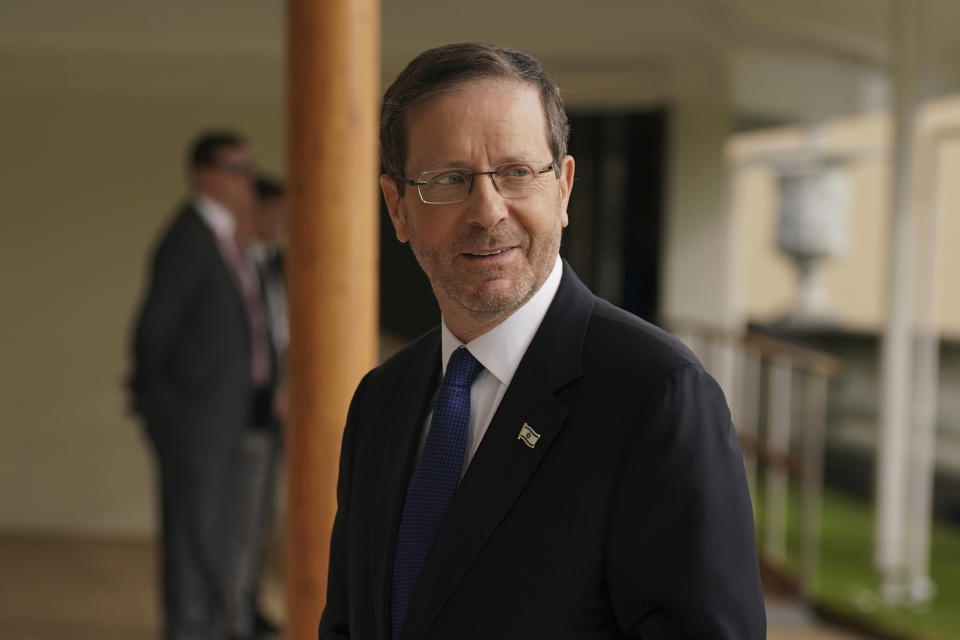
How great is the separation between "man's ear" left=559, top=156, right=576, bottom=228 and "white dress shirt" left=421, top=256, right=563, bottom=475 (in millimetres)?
47

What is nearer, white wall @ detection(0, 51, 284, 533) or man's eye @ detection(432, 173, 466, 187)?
man's eye @ detection(432, 173, 466, 187)

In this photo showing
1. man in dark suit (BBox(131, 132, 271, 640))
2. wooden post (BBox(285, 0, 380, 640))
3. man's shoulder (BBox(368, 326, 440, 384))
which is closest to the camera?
man's shoulder (BBox(368, 326, 440, 384))

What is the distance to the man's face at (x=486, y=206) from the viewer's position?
1.25 meters

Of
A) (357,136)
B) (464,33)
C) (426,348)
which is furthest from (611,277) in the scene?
(426,348)

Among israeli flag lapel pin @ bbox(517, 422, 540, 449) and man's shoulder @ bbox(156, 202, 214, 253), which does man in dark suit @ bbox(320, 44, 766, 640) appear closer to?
israeli flag lapel pin @ bbox(517, 422, 540, 449)

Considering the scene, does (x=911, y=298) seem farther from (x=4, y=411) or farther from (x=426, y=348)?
(x=426, y=348)

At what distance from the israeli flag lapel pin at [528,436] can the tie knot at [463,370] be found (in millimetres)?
133

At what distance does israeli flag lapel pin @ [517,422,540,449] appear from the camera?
124 cm

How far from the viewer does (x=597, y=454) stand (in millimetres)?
1198

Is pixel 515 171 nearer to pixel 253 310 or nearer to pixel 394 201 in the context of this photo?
pixel 394 201

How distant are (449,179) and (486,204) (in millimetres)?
52

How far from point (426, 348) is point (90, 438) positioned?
5.70 metres

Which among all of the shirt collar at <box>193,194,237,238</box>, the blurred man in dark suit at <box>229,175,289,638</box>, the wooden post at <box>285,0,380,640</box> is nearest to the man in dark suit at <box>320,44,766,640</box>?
the wooden post at <box>285,0,380,640</box>

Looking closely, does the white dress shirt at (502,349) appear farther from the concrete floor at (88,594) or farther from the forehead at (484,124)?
the concrete floor at (88,594)
